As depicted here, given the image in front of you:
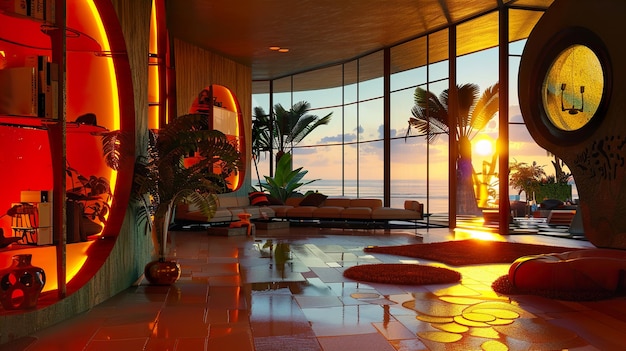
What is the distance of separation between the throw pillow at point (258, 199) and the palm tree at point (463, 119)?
3.88 metres

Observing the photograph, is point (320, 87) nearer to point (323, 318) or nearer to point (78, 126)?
point (78, 126)

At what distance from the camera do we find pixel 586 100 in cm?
554

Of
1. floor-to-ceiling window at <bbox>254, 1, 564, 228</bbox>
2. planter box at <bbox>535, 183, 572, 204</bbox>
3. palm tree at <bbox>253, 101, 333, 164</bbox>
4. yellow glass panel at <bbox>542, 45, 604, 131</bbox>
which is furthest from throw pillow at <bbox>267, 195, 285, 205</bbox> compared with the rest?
planter box at <bbox>535, 183, 572, 204</bbox>

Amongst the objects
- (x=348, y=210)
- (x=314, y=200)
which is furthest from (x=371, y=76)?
(x=348, y=210)

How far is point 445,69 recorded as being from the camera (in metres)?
12.5

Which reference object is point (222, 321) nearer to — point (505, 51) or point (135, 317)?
point (135, 317)

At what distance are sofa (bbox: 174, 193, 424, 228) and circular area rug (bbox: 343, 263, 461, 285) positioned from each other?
4867 mm

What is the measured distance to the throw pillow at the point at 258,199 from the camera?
12.6 metres

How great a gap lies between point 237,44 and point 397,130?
4265 mm

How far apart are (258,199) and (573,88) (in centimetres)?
806

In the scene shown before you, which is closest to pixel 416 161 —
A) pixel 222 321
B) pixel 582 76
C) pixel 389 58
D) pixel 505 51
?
pixel 389 58

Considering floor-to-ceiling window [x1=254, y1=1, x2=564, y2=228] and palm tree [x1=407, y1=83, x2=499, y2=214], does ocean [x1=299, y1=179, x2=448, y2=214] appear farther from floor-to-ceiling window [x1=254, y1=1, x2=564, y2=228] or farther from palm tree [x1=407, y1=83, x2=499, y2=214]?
palm tree [x1=407, y1=83, x2=499, y2=214]

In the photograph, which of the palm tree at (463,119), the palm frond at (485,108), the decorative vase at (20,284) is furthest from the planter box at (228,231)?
the palm frond at (485,108)

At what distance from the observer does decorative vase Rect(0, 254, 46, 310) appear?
3.42 m
